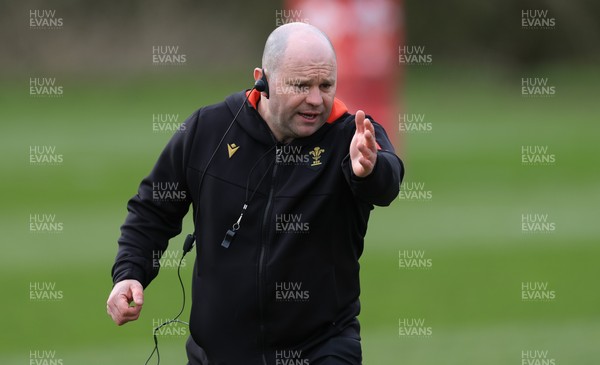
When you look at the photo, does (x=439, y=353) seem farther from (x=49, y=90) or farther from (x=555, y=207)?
(x=49, y=90)

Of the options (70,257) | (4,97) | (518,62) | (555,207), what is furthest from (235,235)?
(518,62)

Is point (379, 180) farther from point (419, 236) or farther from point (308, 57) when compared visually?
point (419, 236)

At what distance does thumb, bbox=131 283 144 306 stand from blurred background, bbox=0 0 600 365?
4.50 metres

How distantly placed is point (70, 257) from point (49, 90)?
73.1 feet

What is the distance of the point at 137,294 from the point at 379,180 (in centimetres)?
130

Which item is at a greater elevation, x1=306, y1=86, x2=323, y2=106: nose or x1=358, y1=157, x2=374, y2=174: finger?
x1=306, y1=86, x2=323, y2=106: nose

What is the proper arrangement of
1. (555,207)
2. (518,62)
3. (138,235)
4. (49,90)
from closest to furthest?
(138,235), (555,207), (49,90), (518,62)

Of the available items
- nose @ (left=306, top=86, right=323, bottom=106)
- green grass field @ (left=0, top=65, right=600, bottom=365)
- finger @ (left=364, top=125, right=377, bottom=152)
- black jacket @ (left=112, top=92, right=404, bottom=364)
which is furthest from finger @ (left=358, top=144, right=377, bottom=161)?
green grass field @ (left=0, top=65, right=600, bottom=365)

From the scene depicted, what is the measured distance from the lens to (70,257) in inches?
590

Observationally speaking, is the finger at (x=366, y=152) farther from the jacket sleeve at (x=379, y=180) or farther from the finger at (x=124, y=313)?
the finger at (x=124, y=313)

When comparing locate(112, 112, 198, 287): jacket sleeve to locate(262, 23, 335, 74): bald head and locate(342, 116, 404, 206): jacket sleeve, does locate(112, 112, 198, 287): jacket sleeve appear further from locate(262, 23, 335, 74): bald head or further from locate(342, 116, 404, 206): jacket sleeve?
locate(342, 116, 404, 206): jacket sleeve

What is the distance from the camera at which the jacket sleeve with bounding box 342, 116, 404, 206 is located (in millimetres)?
5535

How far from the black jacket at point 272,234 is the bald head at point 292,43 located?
30 cm

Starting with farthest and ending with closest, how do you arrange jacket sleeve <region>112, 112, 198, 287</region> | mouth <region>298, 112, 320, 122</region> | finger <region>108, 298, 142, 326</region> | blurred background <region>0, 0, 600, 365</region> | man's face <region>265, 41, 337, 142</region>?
blurred background <region>0, 0, 600, 365</region>, jacket sleeve <region>112, 112, 198, 287</region>, finger <region>108, 298, 142, 326</region>, mouth <region>298, 112, 320, 122</region>, man's face <region>265, 41, 337, 142</region>
